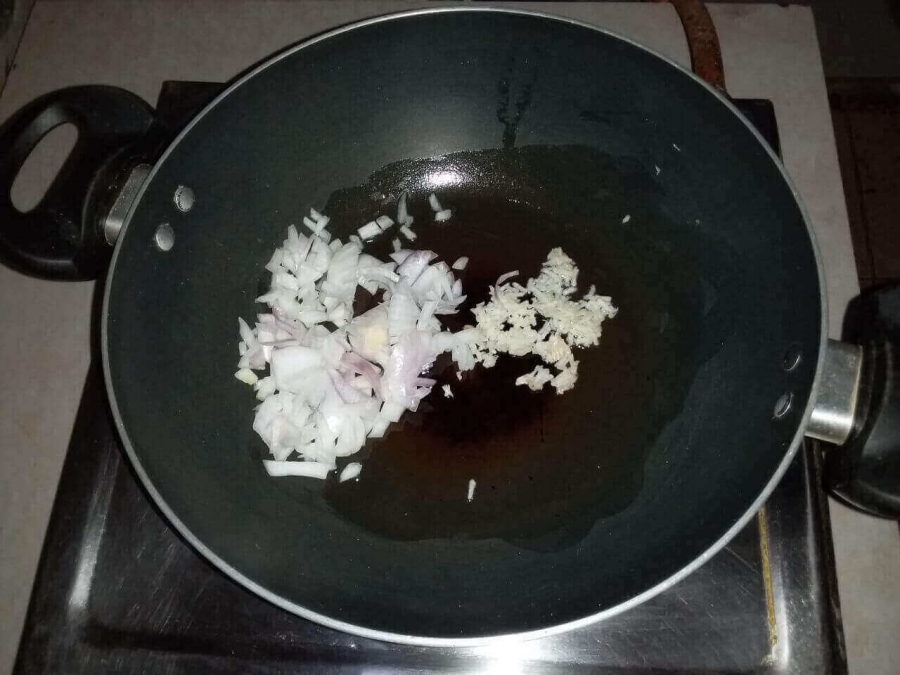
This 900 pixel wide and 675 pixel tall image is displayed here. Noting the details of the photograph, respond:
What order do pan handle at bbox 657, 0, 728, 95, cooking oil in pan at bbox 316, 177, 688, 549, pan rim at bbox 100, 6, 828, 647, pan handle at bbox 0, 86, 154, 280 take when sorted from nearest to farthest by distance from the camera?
pan rim at bbox 100, 6, 828, 647
pan handle at bbox 0, 86, 154, 280
cooking oil in pan at bbox 316, 177, 688, 549
pan handle at bbox 657, 0, 728, 95

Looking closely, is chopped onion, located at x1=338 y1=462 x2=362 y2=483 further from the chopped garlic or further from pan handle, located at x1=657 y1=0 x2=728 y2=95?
pan handle, located at x1=657 y1=0 x2=728 y2=95

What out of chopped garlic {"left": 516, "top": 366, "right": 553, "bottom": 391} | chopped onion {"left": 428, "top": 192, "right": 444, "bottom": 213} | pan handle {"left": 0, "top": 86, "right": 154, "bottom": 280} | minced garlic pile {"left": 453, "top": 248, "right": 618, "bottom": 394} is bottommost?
chopped garlic {"left": 516, "top": 366, "right": 553, "bottom": 391}

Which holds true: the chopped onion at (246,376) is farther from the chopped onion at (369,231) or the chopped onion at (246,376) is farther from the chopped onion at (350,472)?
the chopped onion at (369,231)

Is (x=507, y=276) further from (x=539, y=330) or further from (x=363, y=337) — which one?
(x=363, y=337)

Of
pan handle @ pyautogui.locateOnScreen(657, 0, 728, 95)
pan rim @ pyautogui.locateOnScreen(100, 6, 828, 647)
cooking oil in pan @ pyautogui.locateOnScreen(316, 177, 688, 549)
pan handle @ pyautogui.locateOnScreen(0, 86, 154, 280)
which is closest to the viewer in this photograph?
pan rim @ pyautogui.locateOnScreen(100, 6, 828, 647)

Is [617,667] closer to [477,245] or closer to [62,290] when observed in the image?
[477,245]

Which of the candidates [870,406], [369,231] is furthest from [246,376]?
[870,406]

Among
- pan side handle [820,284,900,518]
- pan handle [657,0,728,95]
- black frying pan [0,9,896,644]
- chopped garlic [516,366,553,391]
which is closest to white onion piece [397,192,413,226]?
black frying pan [0,9,896,644]
